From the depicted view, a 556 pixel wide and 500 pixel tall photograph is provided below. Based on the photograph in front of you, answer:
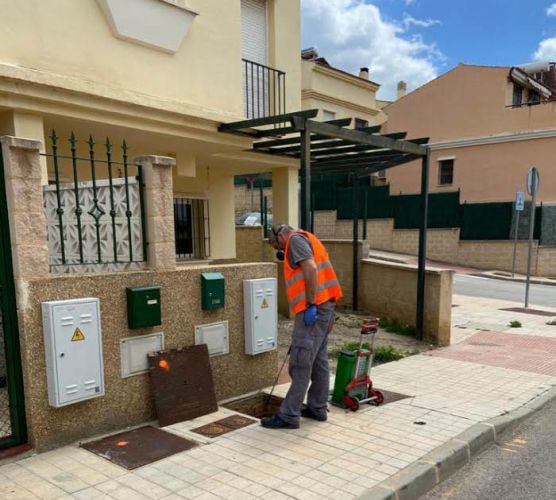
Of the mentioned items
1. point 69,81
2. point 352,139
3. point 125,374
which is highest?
point 69,81

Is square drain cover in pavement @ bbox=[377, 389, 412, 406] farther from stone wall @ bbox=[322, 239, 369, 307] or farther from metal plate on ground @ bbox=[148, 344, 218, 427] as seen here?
stone wall @ bbox=[322, 239, 369, 307]

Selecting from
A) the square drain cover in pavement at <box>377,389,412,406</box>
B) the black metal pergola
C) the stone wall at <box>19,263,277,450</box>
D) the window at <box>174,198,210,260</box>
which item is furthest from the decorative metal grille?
the window at <box>174,198,210,260</box>

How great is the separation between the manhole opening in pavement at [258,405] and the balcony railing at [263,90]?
5197 millimetres

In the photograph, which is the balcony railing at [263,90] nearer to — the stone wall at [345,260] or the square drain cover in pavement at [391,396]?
the stone wall at [345,260]

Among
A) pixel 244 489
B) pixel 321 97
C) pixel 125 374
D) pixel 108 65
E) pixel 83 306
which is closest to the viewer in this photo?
pixel 244 489

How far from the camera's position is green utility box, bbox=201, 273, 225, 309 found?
4.57 meters

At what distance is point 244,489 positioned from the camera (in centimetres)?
319

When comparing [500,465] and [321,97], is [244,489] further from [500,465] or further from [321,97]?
[321,97]

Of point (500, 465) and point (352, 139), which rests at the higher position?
point (352, 139)

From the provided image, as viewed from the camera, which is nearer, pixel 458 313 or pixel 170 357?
pixel 170 357

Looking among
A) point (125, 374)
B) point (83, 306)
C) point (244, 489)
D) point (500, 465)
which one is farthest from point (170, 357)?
point (500, 465)

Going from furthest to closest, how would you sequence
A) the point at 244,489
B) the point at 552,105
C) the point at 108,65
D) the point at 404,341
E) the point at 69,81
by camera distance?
the point at 552,105, the point at 404,341, the point at 108,65, the point at 69,81, the point at 244,489

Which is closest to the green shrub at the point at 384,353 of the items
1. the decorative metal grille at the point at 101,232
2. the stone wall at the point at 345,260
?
the stone wall at the point at 345,260

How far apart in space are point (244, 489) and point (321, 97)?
1864cm
